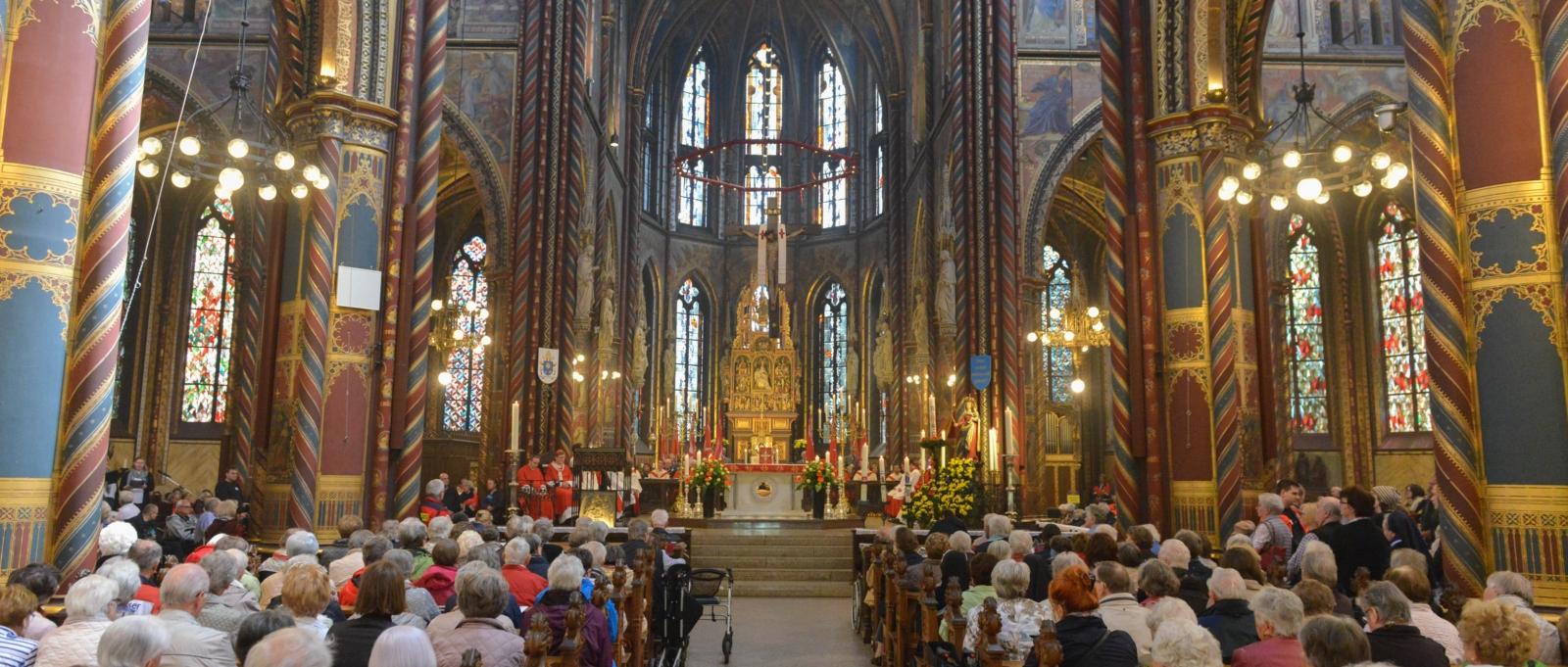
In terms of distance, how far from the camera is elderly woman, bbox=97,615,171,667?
403cm

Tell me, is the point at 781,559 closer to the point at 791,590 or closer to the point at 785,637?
the point at 791,590

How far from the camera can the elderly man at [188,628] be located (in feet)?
15.5

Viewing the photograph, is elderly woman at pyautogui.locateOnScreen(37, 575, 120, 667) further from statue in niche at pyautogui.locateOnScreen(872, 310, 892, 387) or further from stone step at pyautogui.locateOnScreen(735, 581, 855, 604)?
statue in niche at pyautogui.locateOnScreen(872, 310, 892, 387)

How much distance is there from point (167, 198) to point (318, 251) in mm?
16448

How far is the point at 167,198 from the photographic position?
26688 millimetres

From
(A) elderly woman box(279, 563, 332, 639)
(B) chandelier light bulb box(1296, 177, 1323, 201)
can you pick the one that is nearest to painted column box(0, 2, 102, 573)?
(A) elderly woman box(279, 563, 332, 639)

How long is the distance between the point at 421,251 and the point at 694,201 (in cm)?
2990

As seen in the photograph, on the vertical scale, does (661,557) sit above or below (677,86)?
below

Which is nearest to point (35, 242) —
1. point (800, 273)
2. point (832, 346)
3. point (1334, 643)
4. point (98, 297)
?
point (98, 297)

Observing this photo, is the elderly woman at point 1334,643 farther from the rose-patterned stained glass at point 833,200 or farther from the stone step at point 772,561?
the rose-patterned stained glass at point 833,200

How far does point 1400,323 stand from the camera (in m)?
24.8

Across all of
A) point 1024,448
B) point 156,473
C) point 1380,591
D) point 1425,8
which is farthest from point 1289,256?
point 156,473

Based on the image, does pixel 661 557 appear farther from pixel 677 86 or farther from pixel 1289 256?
pixel 677 86

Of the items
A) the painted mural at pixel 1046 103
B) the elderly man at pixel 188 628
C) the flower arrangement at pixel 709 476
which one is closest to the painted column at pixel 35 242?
the elderly man at pixel 188 628
